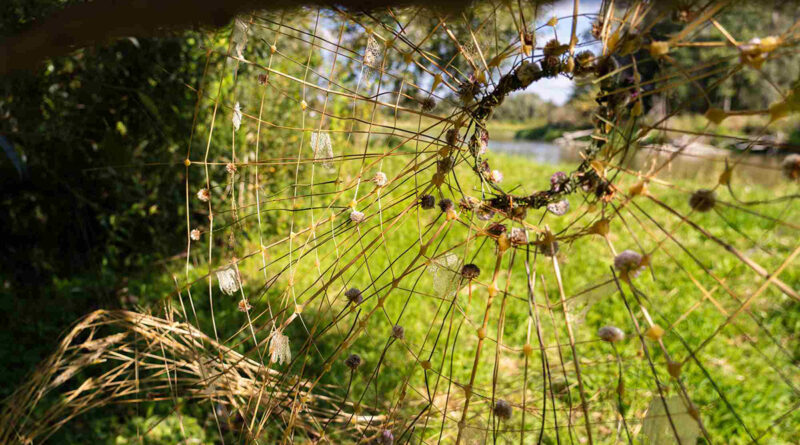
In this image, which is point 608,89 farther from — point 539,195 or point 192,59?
point 192,59

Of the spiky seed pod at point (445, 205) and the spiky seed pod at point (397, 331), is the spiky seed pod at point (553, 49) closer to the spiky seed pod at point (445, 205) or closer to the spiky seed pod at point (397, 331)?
the spiky seed pod at point (445, 205)

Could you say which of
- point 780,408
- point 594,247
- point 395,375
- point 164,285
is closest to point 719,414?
point 780,408

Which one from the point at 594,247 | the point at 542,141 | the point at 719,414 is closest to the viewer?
the point at 719,414

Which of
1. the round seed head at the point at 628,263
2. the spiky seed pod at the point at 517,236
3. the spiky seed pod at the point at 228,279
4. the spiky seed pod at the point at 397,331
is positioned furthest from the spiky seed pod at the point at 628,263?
the spiky seed pod at the point at 228,279

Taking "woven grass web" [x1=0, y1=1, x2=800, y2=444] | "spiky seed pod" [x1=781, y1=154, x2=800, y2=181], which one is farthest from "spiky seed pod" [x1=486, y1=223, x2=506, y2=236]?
"spiky seed pod" [x1=781, y1=154, x2=800, y2=181]

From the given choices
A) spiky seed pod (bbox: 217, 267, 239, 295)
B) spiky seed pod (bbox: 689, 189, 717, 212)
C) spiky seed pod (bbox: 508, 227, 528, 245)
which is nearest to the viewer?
spiky seed pod (bbox: 689, 189, 717, 212)

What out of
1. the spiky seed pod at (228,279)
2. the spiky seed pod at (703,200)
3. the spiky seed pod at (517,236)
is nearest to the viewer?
the spiky seed pod at (703,200)

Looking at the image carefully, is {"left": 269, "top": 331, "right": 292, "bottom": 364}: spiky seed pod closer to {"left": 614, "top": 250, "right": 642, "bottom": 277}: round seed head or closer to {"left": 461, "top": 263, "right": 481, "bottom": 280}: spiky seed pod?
{"left": 461, "top": 263, "right": 481, "bottom": 280}: spiky seed pod
